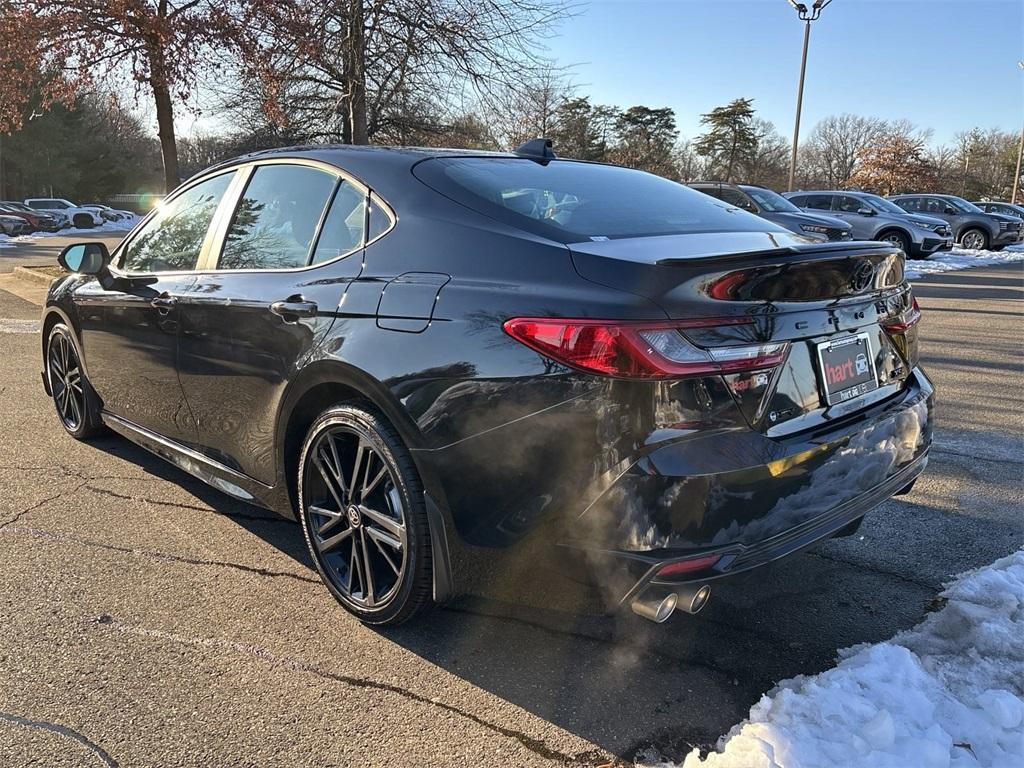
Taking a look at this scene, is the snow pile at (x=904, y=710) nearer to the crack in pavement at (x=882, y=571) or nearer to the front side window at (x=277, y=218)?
the crack in pavement at (x=882, y=571)

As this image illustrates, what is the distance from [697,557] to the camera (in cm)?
197

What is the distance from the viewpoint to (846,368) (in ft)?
7.63

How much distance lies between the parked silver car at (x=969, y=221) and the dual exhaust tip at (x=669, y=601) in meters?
26.3

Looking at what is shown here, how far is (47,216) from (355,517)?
42713 mm

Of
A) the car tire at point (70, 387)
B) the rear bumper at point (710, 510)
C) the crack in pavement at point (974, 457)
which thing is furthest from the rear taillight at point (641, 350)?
the car tire at point (70, 387)

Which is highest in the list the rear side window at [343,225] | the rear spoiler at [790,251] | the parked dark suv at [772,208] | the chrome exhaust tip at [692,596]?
the parked dark suv at [772,208]

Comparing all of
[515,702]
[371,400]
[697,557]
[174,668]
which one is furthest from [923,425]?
[174,668]

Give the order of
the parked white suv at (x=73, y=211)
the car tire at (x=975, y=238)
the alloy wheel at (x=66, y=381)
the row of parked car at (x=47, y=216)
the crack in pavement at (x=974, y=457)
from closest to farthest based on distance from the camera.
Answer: the crack in pavement at (x=974, y=457)
the alloy wheel at (x=66, y=381)
the car tire at (x=975, y=238)
the row of parked car at (x=47, y=216)
the parked white suv at (x=73, y=211)

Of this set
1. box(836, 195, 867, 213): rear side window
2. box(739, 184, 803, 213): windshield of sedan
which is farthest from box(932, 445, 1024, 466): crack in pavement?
box(836, 195, 867, 213): rear side window

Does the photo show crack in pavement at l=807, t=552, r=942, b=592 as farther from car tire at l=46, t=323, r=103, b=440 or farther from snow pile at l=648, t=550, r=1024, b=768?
car tire at l=46, t=323, r=103, b=440

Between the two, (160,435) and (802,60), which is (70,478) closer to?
(160,435)

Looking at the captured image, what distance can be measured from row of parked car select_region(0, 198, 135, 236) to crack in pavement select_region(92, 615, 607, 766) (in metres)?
38.7

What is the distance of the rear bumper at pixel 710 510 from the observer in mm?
1949

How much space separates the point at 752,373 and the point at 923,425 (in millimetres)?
1055
